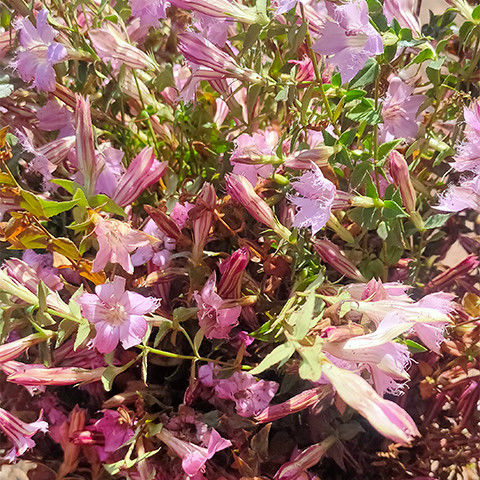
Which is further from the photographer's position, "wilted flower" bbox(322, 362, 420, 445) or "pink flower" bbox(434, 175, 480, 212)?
"pink flower" bbox(434, 175, 480, 212)

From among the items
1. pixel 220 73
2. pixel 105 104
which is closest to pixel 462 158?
pixel 220 73

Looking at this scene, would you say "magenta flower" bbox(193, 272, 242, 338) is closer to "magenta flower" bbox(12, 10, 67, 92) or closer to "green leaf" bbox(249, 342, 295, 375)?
"green leaf" bbox(249, 342, 295, 375)

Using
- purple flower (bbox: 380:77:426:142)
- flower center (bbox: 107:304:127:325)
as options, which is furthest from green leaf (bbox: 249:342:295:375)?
purple flower (bbox: 380:77:426:142)

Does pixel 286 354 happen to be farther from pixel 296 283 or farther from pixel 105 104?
pixel 105 104

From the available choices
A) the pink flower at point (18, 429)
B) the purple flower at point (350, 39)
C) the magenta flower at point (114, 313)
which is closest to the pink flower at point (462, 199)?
the purple flower at point (350, 39)

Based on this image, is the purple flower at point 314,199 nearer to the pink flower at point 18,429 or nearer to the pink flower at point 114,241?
the pink flower at point 114,241

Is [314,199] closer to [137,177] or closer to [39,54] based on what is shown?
[137,177]
